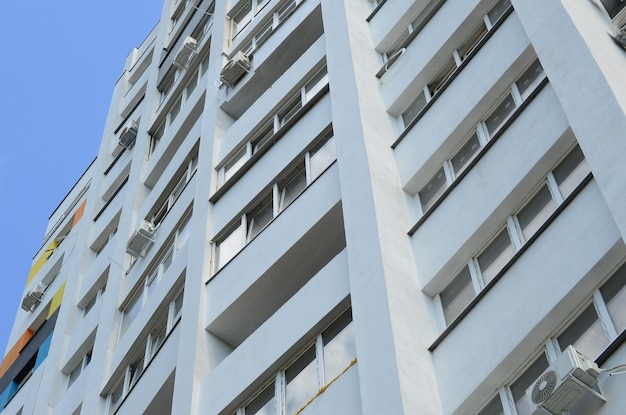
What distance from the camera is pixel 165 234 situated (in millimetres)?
21453

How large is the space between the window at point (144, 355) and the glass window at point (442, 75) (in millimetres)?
5948

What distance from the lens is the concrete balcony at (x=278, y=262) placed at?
15805 mm

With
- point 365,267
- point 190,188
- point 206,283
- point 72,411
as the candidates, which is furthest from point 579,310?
point 72,411

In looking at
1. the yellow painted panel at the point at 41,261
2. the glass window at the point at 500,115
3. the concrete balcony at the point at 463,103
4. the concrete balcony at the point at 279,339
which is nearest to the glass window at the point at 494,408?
the concrete balcony at the point at 279,339

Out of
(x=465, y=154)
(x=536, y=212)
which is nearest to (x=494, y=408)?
(x=536, y=212)

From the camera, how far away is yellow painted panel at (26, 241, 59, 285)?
34.9 m

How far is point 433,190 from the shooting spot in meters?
14.7

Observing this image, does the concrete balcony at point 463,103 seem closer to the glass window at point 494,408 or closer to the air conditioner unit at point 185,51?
the glass window at point 494,408

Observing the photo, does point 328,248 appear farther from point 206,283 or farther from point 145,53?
point 145,53

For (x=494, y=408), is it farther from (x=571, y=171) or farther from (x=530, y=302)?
(x=571, y=171)

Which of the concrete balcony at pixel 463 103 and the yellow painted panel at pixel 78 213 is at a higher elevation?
the concrete balcony at pixel 463 103

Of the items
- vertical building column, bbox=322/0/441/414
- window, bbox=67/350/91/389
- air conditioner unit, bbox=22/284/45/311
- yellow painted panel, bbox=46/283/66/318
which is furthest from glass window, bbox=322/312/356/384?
air conditioner unit, bbox=22/284/45/311

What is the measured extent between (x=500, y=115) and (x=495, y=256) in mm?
2595

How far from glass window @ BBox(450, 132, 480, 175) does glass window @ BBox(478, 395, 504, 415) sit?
13.7 ft
